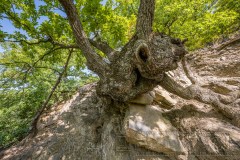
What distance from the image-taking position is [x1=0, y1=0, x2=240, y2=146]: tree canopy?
3.93 m

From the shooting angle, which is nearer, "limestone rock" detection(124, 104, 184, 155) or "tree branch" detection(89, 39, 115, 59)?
"limestone rock" detection(124, 104, 184, 155)

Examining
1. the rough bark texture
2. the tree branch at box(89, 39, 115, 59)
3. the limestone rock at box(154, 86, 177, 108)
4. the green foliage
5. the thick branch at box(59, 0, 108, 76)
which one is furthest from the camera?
the green foliage

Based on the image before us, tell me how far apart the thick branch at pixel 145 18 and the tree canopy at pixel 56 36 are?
1871 millimetres

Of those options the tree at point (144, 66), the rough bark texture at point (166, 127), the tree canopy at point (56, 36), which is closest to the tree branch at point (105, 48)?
the tree canopy at point (56, 36)

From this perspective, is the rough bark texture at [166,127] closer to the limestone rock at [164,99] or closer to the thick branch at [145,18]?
the limestone rock at [164,99]

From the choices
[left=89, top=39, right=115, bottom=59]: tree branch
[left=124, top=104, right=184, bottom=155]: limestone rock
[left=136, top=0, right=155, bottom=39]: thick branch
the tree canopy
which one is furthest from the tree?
the tree canopy

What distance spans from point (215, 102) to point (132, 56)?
1.93 meters

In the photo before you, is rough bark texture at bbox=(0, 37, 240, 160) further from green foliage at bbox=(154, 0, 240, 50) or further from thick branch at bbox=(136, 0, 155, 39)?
green foliage at bbox=(154, 0, 240, 50)

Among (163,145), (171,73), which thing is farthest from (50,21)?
(163,145)

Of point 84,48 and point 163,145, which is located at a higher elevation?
point 84,48

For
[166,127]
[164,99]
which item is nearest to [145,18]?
[164,99]

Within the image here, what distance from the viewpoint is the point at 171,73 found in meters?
4.27

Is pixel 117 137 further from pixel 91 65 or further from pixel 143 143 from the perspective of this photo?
pixel 91 65

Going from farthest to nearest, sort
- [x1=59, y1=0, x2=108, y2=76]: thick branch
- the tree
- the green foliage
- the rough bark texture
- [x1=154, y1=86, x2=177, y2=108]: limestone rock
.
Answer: the green foliage → [x1=154, y1=86, x2=177, y2=108]: limestone rock → [x1=59, y1=0, x2=108, y2=76]: thick branch → the tree → the rough bark texture
